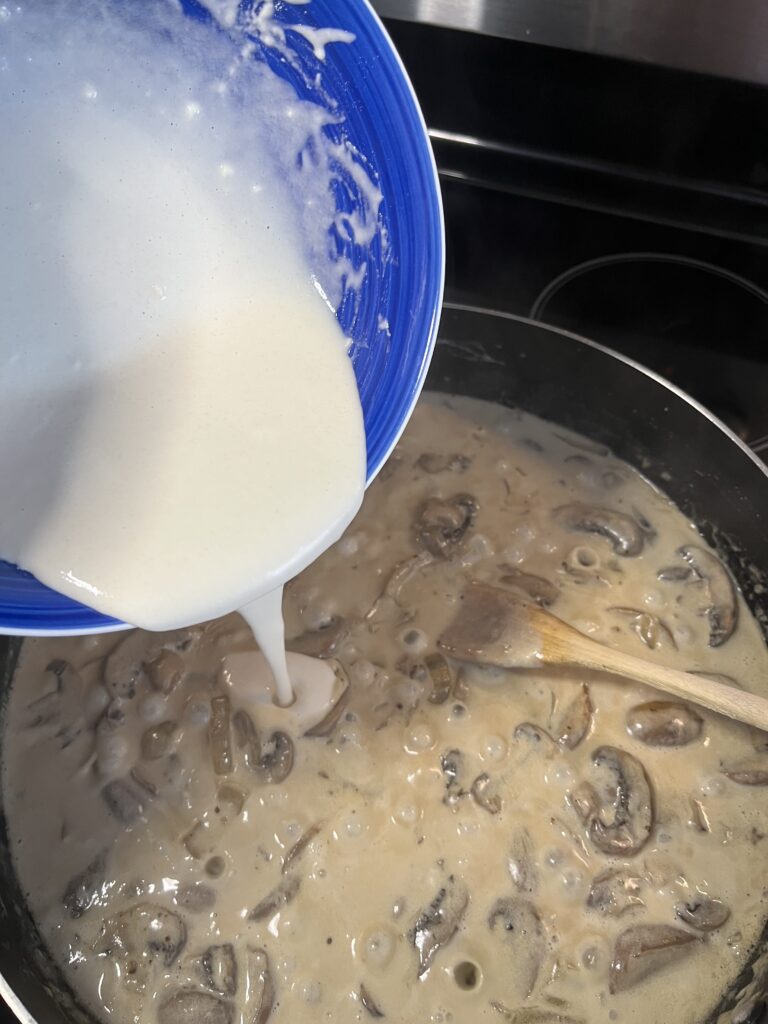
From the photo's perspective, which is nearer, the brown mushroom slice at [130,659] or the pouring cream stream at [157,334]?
the pouring cream stream at [157,334]

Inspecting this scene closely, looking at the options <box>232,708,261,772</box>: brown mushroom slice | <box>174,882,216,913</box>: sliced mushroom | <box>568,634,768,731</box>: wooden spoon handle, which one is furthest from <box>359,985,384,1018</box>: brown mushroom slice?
<box>568,634,768,731</box>: wooden spoon handle

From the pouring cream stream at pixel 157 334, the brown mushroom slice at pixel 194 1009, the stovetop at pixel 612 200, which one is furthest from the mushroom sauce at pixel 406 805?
the pouring cream stream at pixel 157 334

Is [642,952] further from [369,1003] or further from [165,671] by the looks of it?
[165,671]

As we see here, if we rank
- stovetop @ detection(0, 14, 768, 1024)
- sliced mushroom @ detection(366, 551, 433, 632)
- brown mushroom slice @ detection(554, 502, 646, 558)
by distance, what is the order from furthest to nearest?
brown mushroom slice @ detection(554, 502, 646, 558), sliced mushroom @ detection(366, 551, 433, 632), stovetop @ detection(0, 14, 768, 1024)

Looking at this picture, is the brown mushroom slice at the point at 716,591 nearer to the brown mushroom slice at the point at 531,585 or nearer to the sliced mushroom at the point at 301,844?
the brown mushroom slice at the point at 531,585

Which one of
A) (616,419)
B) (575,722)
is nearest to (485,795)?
(575,722)

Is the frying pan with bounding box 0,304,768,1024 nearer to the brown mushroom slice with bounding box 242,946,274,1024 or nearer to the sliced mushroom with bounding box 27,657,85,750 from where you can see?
the sliced mushroom with bounding box 27,657,85,750

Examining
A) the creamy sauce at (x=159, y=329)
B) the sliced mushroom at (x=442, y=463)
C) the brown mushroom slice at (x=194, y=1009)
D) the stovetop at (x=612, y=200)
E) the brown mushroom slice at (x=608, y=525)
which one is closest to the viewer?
the creamy sauce at (x=159, y=329)
